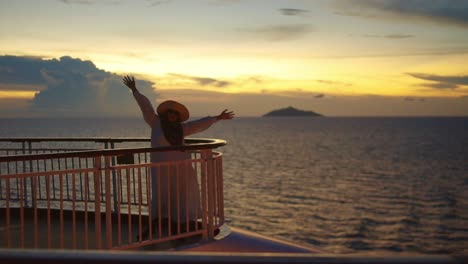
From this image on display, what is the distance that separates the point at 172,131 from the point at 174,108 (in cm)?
30

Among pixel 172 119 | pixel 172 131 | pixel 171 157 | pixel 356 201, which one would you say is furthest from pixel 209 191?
pixel 356 201

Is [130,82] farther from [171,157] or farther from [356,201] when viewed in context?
[356,201]

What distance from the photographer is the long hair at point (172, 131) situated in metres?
7.82

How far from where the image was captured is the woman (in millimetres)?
7551

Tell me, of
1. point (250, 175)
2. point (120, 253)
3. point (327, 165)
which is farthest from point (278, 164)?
point (120, 253)

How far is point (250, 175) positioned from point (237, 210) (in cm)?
2143

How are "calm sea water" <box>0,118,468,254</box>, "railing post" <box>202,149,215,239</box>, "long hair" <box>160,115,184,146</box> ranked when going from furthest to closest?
"calm sea water" <box>0,118,468,254</box>, "long hair" <box>160,115,184,146</box>, "railing post" <box>202,149,215,239</box>

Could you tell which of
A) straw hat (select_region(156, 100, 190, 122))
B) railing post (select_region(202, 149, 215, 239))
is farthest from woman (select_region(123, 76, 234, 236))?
railing post (select_region(202, 149, 215, 239))

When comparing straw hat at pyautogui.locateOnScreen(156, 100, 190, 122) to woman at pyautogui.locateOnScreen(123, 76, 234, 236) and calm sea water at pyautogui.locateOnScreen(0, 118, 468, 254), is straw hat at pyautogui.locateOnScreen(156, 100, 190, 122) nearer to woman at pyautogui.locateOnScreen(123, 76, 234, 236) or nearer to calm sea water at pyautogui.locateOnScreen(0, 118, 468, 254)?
woman at pyautogui.locateOnScreen(123, 76, 234, 236)

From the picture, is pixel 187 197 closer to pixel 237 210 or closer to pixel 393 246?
pixel 393 246

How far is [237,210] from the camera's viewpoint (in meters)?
37.6

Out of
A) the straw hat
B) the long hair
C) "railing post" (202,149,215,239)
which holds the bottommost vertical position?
"railing post" (202,149,215,239)

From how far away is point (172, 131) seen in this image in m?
7.86

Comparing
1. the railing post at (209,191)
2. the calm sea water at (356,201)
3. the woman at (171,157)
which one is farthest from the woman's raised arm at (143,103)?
the calm sea water at (356,201)
